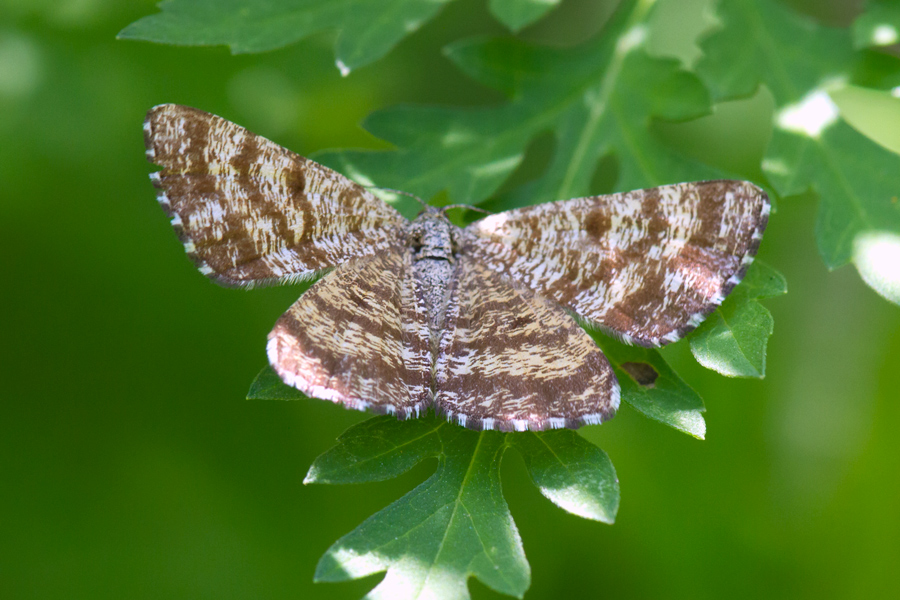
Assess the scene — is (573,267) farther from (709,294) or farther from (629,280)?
(709,294)

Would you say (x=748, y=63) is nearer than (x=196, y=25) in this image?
No

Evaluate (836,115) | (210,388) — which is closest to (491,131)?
(836,115)

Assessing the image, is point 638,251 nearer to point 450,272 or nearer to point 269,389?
point 450,272

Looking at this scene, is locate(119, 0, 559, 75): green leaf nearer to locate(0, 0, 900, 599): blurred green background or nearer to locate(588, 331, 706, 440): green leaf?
locate(588, 331, 706, 440): green leaf

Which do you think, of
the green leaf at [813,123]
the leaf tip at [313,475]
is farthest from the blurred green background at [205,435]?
the leaf tip at [313,475]

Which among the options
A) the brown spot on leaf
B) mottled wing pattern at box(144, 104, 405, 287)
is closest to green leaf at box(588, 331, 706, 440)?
the brown spot on leaf

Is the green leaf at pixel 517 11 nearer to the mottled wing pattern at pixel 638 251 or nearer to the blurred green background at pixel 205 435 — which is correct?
the mottled wing pattern at pixel 638 251
